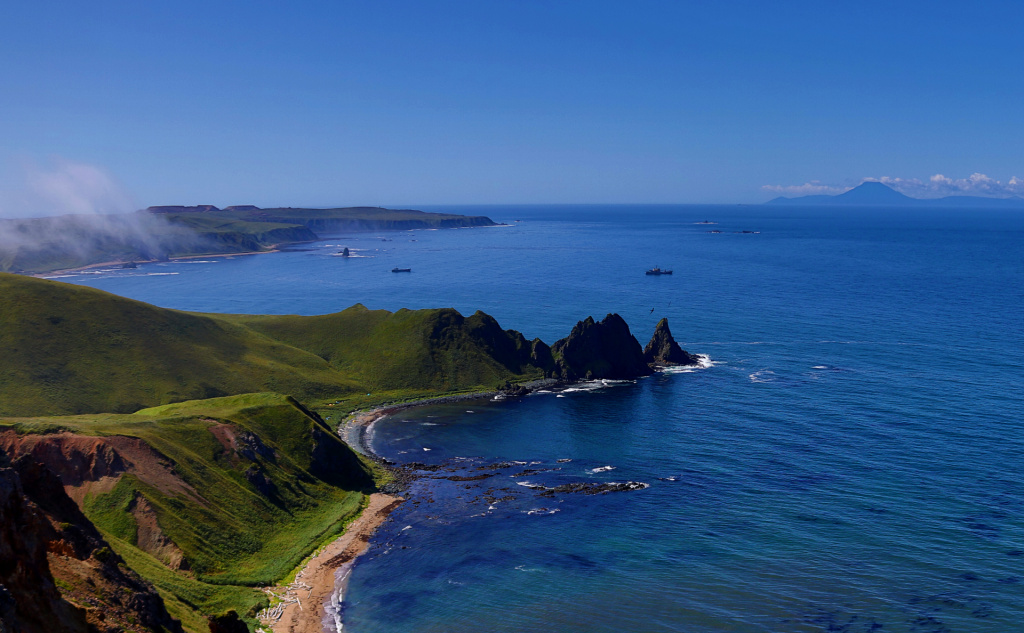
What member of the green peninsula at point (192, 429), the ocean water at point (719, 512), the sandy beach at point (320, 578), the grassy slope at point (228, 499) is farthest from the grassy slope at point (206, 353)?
the sandy beach at point (320, 578)

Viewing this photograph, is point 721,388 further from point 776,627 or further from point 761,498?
point 776,627

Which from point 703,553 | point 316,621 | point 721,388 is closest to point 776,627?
point 703,553

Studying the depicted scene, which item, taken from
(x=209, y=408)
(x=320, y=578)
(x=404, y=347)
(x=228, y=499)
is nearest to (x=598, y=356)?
(x=404, y=347)

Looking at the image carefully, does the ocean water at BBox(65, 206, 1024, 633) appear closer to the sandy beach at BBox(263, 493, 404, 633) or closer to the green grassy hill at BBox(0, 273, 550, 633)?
the sandy beach at BBox(263, 493, 404, 633)

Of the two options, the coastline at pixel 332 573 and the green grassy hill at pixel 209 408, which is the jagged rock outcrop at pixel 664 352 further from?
the coastline at pixel 332 573

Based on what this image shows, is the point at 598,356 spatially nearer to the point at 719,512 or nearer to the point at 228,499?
the point at 719,512

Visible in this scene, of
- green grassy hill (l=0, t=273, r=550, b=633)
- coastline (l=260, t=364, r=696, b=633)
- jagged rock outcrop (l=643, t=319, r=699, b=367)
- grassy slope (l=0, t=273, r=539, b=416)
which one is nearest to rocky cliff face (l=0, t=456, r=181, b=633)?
green grassy hill (l=0, t=273, r=550, b=633)
